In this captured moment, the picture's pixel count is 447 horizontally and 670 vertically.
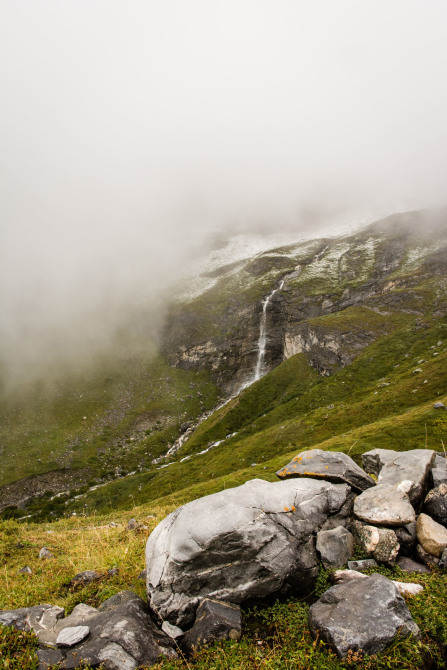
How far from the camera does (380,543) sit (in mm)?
7730

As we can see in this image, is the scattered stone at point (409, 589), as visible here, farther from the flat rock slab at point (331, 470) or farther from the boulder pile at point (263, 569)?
the flat rock slab at point (331, 470)

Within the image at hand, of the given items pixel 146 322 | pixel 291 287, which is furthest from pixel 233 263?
pixel 146 322

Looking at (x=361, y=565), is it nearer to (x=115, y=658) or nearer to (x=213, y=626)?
(x=213, y=626)

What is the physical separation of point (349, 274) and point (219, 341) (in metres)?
73.7

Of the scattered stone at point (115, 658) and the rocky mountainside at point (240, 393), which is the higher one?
the scattered stone at point (115, 658)

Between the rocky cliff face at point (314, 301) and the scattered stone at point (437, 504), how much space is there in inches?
2572

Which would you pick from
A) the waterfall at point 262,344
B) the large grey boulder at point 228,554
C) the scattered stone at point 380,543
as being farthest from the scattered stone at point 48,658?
the waterfall at point 262,344

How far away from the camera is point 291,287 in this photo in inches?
5320

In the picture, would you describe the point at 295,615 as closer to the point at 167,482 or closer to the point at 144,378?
the point at 167,482

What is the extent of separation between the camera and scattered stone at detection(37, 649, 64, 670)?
205 inches

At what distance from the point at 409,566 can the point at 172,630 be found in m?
5.87

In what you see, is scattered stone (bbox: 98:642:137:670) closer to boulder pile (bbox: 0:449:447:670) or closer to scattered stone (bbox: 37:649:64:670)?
boulder pile (bbox: 0:449:447:670)

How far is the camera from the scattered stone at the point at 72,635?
5.73m

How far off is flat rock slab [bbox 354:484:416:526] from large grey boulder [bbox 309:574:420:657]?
207 centimetres
